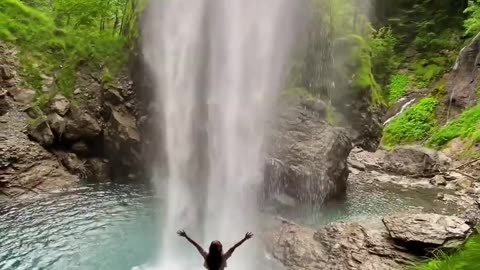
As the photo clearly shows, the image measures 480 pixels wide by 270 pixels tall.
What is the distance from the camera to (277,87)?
14312 millimetres

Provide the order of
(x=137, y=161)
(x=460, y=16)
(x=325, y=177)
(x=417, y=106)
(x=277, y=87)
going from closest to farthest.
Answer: (x=325, y=177), (x=277, y=87), (x=137, y=161), (x=417, y=106), (x=460, y=16)

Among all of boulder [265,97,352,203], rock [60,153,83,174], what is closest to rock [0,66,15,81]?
rock [60,153,83,174]

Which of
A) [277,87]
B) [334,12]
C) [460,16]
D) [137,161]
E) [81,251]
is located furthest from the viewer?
[460,16]

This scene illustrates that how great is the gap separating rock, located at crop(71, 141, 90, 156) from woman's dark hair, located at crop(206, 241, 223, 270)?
1201cm

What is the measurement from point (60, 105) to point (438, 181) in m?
14.4

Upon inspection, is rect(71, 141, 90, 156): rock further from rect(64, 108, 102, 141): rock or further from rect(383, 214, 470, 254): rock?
rect(383, 214, 470, 254): rock

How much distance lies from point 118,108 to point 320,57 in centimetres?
804

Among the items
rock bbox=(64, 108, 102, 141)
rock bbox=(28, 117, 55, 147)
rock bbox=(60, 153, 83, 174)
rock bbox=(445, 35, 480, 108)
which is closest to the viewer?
rock bbox=(28, 117, 55, 147)

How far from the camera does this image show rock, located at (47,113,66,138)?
15.0 m

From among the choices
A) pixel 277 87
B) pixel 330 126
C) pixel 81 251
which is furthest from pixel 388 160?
pixel 81 251

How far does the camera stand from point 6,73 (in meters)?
16.0

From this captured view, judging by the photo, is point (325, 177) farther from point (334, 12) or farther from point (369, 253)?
point (334, 12)

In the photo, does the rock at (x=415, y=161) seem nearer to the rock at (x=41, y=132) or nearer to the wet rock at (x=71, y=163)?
the wet rock at (x=71, y=163)

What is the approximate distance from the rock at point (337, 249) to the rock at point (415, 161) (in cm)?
799
